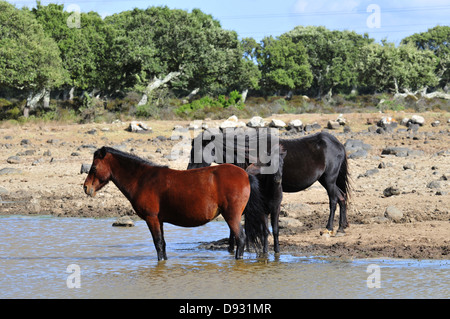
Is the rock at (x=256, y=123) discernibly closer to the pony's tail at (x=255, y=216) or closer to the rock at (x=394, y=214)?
the rock at (x=394, y=214)

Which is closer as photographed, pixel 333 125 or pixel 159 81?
pixel 333 125

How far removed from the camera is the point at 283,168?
32.8 feet

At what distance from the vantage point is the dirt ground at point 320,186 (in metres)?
9.58

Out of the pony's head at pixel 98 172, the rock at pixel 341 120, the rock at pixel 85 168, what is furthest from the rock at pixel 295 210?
the rock at pixel 341 120

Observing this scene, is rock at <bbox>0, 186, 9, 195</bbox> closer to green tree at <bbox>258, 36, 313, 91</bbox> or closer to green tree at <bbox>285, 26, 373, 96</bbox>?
green tree at <bbox>258, 36, 313, 91</bbox>

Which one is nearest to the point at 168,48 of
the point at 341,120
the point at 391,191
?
the point at 341,120

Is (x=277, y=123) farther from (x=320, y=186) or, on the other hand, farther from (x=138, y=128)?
(x=320, y=186)

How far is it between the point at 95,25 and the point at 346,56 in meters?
37.6

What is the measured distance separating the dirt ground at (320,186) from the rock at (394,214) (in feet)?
0.06

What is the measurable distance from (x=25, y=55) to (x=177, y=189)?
29425mm

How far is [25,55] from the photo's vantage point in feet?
114

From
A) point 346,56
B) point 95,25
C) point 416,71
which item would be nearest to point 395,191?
point 95,25

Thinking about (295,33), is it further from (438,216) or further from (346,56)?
(438,216)

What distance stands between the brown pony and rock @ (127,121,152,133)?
18533mm
